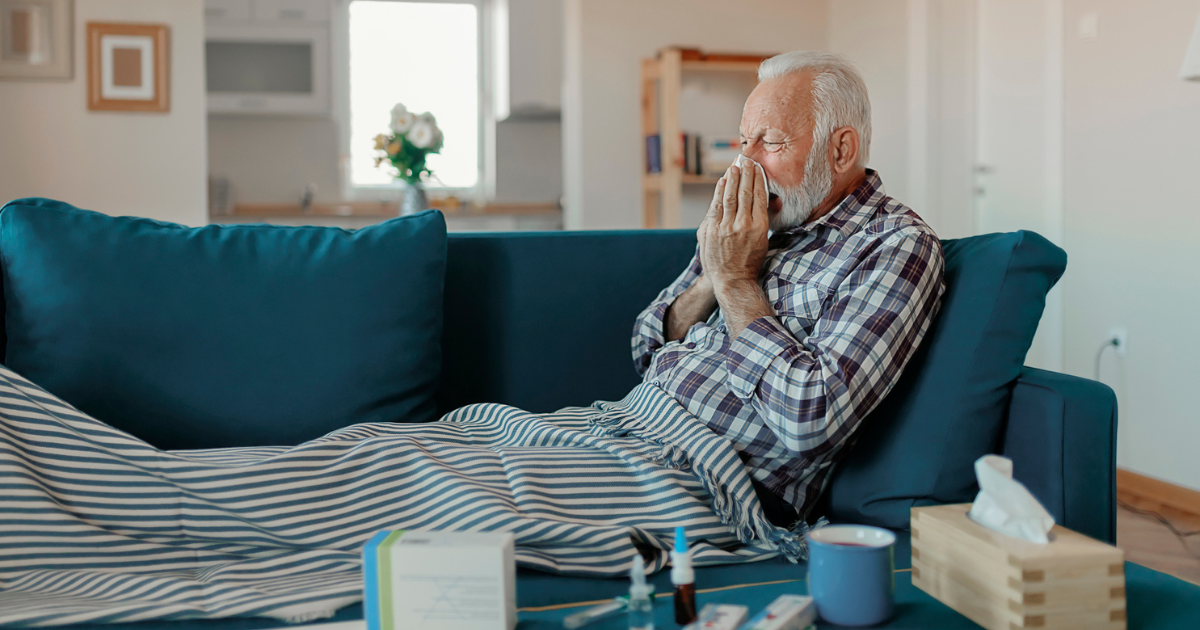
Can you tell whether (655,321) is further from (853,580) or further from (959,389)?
(853,580)

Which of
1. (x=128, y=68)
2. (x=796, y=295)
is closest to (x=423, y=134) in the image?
(x=128, y=68)

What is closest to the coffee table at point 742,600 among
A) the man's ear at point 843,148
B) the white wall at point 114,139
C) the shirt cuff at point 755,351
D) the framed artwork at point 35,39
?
the shirt cuff at point 755,351

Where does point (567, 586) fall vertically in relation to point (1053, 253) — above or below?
→ below

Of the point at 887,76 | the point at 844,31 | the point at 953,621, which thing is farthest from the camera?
the point at 844,31

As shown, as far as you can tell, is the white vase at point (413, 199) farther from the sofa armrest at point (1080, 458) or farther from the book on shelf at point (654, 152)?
the sofa armrest at point (1080, 458)

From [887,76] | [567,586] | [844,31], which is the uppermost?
[844,31]

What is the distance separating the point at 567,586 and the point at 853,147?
89 centimetres

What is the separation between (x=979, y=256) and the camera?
1296 mm

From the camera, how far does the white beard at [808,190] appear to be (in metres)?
1.53

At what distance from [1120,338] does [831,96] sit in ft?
7.33

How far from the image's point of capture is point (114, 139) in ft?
13.0

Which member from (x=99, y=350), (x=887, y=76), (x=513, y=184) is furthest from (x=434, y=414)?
(x=513, y=184)

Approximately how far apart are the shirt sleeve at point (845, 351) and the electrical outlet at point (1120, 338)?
2.26 metres

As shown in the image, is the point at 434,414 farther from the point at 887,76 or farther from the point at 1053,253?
the point at 887,76
